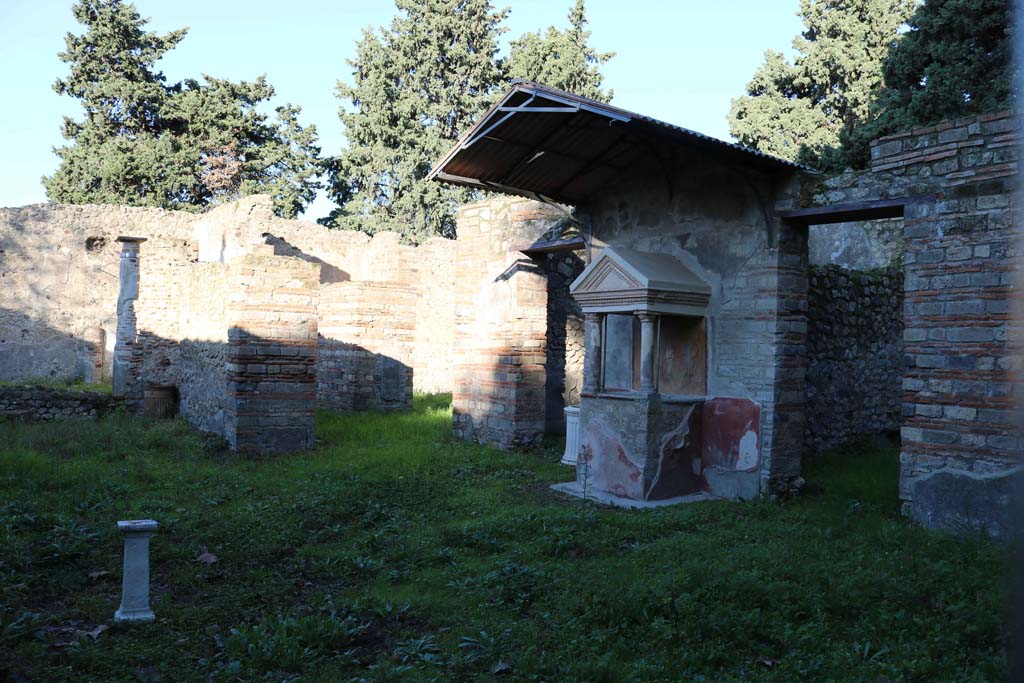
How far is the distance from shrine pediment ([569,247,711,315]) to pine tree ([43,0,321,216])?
20244mm

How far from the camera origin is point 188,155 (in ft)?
80.1

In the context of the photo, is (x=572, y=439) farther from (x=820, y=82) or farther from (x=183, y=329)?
(x=820, y=82)

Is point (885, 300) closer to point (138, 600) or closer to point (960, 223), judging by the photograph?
point (960, 223)

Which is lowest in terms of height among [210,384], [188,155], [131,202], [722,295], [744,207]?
[210,384]

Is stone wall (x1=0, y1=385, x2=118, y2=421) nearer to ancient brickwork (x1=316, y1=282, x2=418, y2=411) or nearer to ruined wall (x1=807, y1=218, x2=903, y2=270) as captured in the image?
ancient brickwork (x1=316, y1=282, x2=418, y2=411)

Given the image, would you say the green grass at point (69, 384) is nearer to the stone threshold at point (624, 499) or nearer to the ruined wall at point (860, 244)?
the stone threshold at point (624, 499)

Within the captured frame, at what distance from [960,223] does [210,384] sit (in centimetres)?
901

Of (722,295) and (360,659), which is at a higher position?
(722,295)

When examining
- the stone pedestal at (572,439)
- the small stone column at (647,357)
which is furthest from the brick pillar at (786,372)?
the stone pedestal at (572,439)

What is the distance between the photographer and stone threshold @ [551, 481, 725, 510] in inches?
275

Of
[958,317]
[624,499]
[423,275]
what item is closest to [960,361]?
[958,317]

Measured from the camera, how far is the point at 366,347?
13.9 metres

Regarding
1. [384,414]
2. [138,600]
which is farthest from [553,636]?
[384,414]

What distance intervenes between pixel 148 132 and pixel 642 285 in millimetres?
23444
